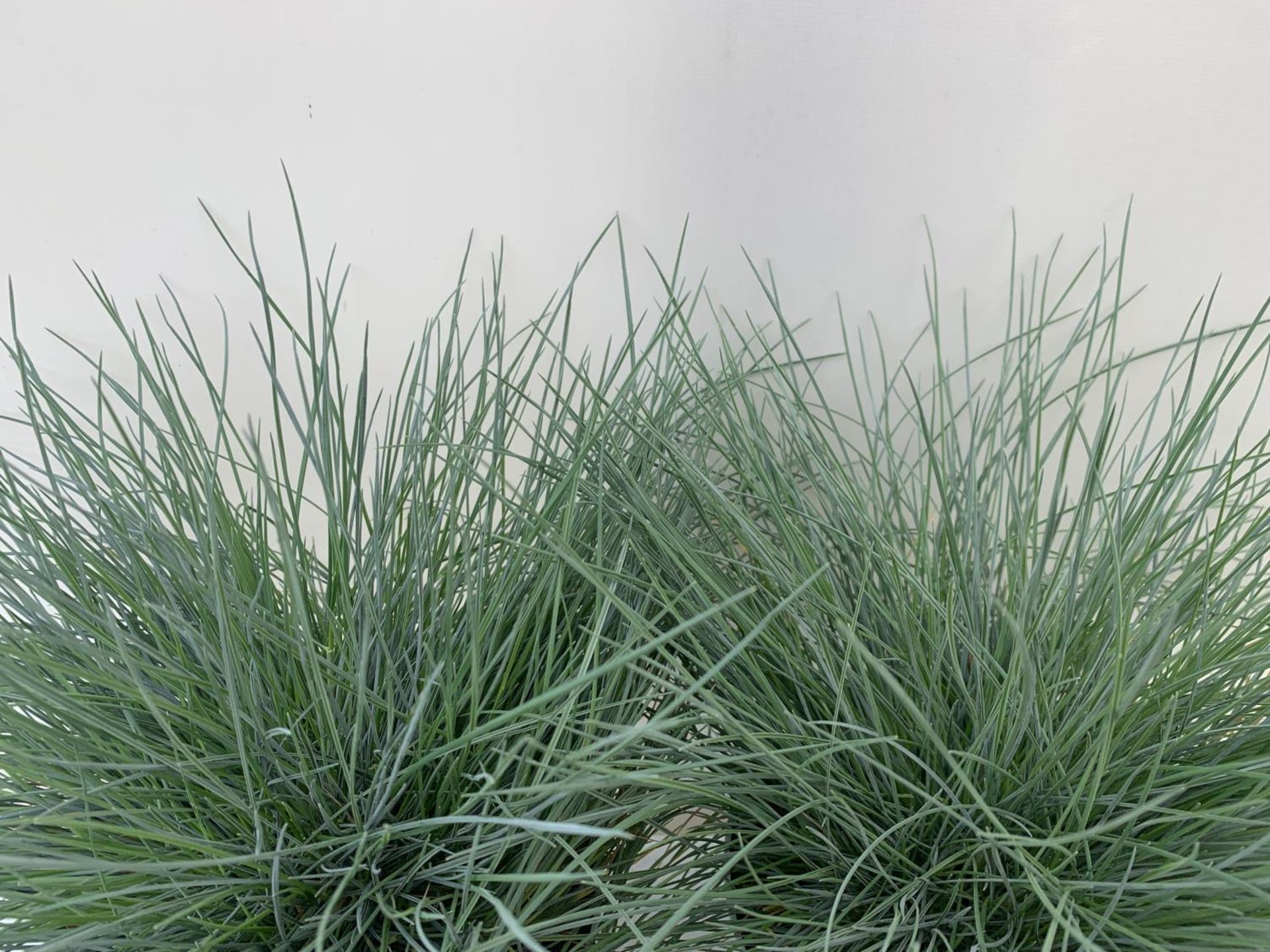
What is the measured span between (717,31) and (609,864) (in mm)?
508

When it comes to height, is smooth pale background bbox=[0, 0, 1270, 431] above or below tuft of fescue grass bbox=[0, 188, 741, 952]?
above

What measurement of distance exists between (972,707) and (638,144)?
41 centimetres

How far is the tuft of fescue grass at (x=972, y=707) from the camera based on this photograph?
36cm

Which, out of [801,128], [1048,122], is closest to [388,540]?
[801,128]

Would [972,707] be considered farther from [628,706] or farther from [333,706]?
[333,706]

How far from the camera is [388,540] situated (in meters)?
0.49

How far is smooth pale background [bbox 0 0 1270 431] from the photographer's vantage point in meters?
0.57

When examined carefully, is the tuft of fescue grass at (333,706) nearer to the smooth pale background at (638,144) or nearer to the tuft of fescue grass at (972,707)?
the tuft of fescue grass at (972,707)

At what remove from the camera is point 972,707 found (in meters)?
0.41

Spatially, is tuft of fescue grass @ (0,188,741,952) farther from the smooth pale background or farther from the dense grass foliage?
the smooth pale background

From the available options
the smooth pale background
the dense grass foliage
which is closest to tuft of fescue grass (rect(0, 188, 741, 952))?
the dense grass foliage

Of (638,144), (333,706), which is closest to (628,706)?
(333,706)

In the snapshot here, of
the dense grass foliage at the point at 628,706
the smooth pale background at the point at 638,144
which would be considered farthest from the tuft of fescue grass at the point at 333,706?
the smooth pale background at the point at 638,144

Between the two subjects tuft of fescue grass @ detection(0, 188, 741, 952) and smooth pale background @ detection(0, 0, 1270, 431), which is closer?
tuft of fescue grass @ detection(0, 188, 741, 952)
